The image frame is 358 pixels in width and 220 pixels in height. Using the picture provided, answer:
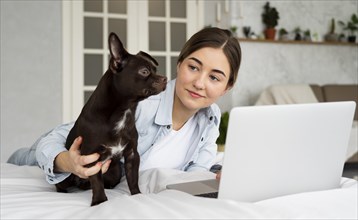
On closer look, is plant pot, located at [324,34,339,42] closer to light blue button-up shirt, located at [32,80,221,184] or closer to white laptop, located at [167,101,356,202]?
light blue button-up shirt, located at [32,80,221,184]

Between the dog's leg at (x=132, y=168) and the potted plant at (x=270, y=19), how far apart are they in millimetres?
4627

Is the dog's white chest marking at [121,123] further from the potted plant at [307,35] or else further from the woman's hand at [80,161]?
the potted plant at [307,35]

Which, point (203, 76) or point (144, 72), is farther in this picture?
point (203, 76)

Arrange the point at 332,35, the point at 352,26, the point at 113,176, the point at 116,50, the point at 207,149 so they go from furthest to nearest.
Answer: the point at 352,26
the point at 332,35
the point at 207,149
the point at 113,176
the point at 116,50

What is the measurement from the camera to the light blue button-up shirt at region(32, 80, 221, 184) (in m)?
1.26

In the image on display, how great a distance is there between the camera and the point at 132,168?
1157 millimetres

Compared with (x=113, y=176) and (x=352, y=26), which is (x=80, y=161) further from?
(x=352, y=26)

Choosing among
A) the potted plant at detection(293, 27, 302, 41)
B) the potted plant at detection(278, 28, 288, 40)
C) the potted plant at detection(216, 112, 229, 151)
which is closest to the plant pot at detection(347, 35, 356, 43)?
the potted plant at detection(293, 27, 302, 41)

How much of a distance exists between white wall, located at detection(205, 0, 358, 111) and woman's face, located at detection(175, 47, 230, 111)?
156 inches

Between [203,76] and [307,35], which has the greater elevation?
[307,35]

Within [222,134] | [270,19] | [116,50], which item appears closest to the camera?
[116,50]

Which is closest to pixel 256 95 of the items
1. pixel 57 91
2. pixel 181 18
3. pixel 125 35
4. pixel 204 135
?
pixel 181 18

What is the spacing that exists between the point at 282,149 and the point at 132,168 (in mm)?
421

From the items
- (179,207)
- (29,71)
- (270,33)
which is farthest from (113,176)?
(270,33)
